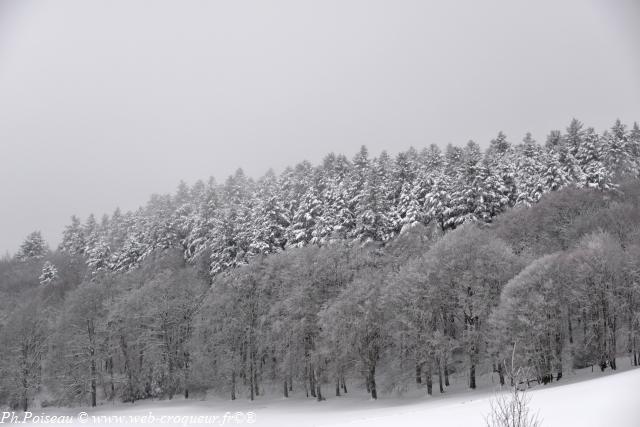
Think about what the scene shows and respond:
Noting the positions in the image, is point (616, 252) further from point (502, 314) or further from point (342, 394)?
point (342, 394)

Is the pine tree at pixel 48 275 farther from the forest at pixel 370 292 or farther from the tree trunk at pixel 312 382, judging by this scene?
the tree trunk at pixel 312 382

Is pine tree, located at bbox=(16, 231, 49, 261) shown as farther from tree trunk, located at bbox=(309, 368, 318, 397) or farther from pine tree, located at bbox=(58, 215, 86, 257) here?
tree trunk, located at bbox=(309, 368, 318, 397)

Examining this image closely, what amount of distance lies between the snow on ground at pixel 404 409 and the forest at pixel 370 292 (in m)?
2.64

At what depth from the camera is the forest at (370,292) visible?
3941 cm

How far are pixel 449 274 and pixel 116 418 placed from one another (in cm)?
3307

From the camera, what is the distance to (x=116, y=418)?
1594 inches

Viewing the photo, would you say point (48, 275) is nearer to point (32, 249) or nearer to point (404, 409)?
point (32, 249)

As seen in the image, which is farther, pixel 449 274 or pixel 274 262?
pixel 274 262

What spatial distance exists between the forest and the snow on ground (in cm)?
264

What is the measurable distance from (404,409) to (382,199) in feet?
131

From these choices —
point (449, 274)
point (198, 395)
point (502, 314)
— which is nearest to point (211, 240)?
point (198, 395)

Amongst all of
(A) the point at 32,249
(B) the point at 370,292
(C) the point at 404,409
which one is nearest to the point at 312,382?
(B) the point at 370,292

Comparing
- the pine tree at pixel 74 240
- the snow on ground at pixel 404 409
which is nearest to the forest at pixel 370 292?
the snow on ground at pixel 404 409

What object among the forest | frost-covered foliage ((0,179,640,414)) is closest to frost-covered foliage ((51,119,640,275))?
the forest
